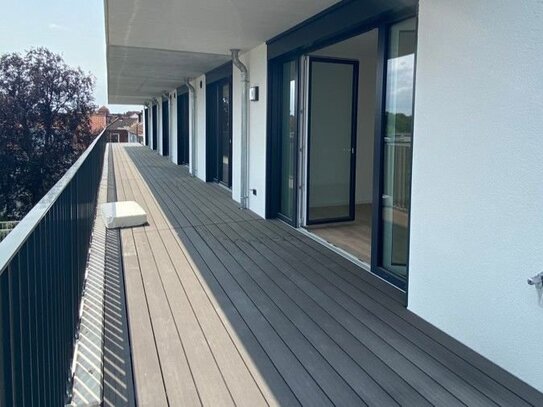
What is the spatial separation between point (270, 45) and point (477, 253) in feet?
13.6

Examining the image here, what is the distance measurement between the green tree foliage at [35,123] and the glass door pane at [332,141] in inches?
832

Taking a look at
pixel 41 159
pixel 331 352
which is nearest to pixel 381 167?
pixel 331 352

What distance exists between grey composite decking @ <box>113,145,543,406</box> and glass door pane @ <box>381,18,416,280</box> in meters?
0.35

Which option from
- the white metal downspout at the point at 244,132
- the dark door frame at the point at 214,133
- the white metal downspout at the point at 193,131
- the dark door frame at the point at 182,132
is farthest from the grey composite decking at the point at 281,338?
the dark door frame at the point at 182,132

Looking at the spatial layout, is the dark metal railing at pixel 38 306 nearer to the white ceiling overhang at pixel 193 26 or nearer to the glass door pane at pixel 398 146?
the glass door pane at pixel 398 146

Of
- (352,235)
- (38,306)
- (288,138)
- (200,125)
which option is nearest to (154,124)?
(200,125)

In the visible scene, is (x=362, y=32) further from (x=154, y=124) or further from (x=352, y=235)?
(x=154, y=124)

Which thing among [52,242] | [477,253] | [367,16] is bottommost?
[477,253]

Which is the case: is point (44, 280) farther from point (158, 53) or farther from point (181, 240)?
point (158, 53)

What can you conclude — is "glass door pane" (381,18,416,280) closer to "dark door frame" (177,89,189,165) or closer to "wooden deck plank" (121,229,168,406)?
"wooden deck plank" (121,229,168,406)

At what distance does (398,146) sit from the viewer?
141 inches

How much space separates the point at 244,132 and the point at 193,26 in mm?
2058

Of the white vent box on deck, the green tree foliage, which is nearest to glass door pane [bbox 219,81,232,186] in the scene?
the white vent box on deck

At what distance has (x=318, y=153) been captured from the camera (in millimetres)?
5980
